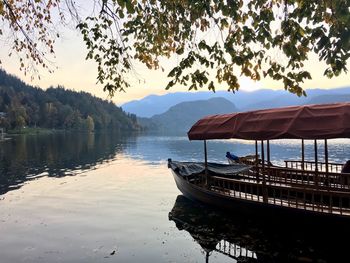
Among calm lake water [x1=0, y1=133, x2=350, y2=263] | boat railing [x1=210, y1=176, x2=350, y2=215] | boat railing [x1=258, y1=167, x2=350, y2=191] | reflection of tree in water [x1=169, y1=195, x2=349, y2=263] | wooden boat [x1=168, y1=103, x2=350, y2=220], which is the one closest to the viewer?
reflection of tree in water [x1=169, y1=195, x2=349, y2=263]

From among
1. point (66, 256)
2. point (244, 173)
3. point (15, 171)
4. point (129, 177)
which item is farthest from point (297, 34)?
point (15, 171)

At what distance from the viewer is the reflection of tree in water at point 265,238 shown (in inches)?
487

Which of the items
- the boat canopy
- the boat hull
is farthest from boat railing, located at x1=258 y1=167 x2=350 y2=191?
the boat canopy

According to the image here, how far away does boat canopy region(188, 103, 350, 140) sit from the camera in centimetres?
1305

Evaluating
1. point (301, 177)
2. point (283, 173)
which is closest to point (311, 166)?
point (283, 173)

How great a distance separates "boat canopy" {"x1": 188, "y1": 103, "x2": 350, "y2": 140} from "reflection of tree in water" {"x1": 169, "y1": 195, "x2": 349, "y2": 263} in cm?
345

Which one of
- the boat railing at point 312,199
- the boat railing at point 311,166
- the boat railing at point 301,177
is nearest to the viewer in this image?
the boat railing at point 312,199

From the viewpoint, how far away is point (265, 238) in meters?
14.2

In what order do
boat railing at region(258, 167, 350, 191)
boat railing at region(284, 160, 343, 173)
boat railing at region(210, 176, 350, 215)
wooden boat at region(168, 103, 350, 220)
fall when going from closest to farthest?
boat railing at region(210, 176, 350, 215), wooden boat at region(168, 103, 350, 220), boat railing at region(258, 167, 350, 191), boat railing at region(284, 160, 343, 173)

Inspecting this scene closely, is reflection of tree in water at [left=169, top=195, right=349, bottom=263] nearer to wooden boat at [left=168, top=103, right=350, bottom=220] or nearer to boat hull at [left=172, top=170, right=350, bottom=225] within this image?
boat hull at [left=172, top=170, right=350, bottom=225]

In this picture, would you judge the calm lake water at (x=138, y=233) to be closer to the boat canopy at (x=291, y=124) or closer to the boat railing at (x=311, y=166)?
the boat canopy at (x=291, y=124)

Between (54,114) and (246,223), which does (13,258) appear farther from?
(54,114)

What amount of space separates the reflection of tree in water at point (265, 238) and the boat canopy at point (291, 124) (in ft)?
11.3

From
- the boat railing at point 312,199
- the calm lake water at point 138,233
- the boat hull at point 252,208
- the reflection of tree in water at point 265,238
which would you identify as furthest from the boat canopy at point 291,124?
the calm lake water at point 138,233
